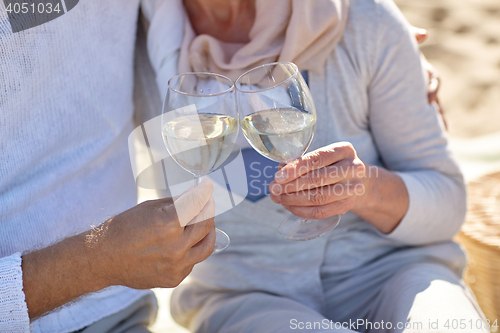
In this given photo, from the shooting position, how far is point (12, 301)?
961 millimetres

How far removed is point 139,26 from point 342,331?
42.1 inches

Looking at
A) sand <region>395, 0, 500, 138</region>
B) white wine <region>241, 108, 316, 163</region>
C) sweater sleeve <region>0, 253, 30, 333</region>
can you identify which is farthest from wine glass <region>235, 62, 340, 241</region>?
sand <region>395, 0, 500, 138</region>

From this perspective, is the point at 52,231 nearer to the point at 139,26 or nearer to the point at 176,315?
the point at 176,315

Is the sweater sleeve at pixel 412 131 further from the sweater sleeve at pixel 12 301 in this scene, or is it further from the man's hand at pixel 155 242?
the sweater sleeve at pixel 12 301

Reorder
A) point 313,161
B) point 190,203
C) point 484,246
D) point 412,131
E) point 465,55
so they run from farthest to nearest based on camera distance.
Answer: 1. point 465,55
2. point 484,246
3. point 412,131
4. point 313,161
5. point 190,203

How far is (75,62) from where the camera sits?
4.11ft

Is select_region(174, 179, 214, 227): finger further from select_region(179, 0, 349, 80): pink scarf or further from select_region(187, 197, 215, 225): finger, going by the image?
select_region(179, 0, 349, 80): pink scarf

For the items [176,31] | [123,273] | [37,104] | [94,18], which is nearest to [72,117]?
[37,104]

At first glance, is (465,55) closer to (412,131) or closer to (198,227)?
(412,131)

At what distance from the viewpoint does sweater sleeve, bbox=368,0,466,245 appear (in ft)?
4.43

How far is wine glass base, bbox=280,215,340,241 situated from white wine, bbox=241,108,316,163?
0.25 m

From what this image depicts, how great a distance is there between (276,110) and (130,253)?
15.8 inches

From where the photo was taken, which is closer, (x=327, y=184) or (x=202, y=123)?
(x=202, y=123)

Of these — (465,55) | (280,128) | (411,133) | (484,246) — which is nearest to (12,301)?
(280,128)
